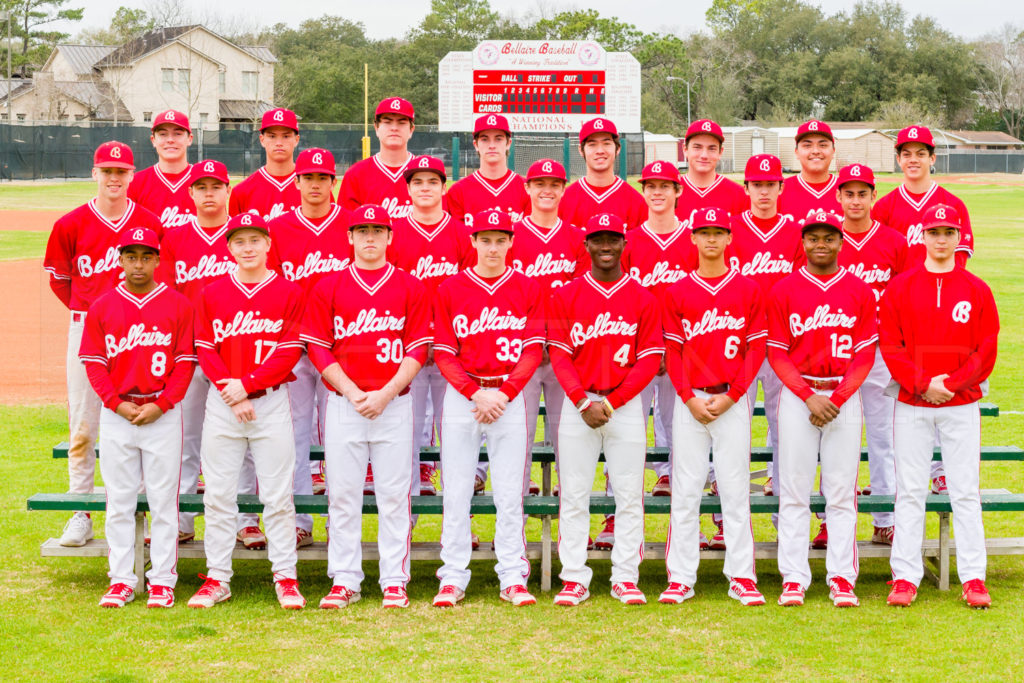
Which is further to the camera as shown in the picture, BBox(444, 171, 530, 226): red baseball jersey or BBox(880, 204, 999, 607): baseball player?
BBox(444, 171, 530, 226): red baseball jersey

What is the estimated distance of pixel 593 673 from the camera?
4520mm

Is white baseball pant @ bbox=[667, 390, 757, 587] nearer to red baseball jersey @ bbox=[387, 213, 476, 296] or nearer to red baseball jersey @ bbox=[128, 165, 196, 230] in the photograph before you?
red baseball jersey @ bbox=[387, 213, 476, 296]

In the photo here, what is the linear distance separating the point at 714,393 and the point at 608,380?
538mm

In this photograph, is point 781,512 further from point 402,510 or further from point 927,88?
point 927,88

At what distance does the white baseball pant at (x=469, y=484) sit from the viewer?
218 inches

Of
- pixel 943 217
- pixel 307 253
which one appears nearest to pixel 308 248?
pixel 307 253

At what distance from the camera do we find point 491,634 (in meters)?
4.99

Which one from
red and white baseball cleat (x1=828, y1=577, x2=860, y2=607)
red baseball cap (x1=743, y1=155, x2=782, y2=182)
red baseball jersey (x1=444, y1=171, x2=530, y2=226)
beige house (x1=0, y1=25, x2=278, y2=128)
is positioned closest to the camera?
red and white baseball cleat (x1=828, y1=577, x2=860, y2=607)

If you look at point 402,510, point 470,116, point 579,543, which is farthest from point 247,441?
point 470,116

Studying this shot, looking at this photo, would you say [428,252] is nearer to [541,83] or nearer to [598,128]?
[598,128]

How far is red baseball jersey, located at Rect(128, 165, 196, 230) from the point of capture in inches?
251

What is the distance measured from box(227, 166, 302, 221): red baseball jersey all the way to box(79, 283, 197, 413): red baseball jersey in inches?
50.5

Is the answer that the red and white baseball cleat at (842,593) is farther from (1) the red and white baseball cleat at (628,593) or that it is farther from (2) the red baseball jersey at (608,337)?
(2) the red baseball jersey at (608,337)

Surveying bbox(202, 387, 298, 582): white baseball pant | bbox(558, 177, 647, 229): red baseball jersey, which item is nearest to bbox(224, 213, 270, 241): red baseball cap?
bbox(202, 387, 298, 582): white baseball pant
